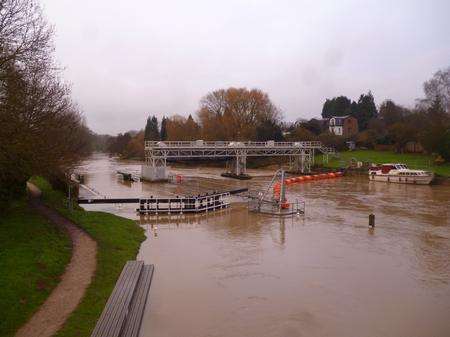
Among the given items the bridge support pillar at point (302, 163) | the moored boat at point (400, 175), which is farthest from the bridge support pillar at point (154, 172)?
the moored boat at point (400, 175)

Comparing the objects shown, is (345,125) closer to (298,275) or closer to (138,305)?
(298,275)

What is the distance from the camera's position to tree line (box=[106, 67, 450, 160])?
2505 inches

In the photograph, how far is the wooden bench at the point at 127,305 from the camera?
9.81 metres

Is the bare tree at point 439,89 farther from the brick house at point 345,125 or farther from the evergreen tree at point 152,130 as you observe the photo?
the evergreen tree at point 152,130

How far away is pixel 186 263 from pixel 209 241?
13.0ft

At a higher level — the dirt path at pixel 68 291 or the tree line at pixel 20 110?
the tree line at pixel 20 110

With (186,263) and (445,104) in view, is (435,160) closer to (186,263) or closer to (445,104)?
(445,104)

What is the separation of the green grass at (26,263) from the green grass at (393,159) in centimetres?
4706

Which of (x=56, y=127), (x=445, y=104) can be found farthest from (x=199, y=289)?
(x=445, y=104)

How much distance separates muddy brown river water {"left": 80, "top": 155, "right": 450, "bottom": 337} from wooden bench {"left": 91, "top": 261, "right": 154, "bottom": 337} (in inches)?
16.1

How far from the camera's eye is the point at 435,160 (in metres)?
60.8

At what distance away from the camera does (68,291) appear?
1278 centimetres

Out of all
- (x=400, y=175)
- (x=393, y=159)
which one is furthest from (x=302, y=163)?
(x=400, y=175)

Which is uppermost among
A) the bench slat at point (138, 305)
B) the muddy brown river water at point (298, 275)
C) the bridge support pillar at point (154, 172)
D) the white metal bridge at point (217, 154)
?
the white metal bridge at point (217, 154)
